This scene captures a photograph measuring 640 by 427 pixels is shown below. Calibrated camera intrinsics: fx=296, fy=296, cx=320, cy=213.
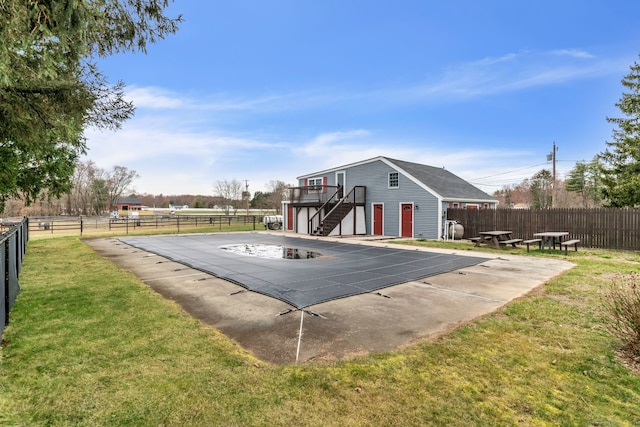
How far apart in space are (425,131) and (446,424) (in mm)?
27091

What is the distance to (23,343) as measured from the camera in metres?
3.48

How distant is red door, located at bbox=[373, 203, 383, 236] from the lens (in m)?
19.3

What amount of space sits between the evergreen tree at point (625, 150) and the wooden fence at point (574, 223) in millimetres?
6222

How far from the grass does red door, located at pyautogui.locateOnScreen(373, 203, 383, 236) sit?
48.6ft

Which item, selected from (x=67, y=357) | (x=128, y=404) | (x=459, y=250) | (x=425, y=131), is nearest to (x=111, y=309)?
(x=67, y=357)

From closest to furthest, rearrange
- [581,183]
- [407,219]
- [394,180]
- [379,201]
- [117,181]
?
[407,219], [394,180], [379,201], [581,183], [117,181]

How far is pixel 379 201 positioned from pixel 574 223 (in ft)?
32.0

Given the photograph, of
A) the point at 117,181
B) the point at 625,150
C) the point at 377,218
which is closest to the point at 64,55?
the point at 377,218

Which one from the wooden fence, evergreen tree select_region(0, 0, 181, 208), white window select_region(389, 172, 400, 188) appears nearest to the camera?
evergreen tree select_region(0, 0, 181, 208)

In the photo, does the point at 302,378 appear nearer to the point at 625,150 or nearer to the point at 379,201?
→ the point at 379,201

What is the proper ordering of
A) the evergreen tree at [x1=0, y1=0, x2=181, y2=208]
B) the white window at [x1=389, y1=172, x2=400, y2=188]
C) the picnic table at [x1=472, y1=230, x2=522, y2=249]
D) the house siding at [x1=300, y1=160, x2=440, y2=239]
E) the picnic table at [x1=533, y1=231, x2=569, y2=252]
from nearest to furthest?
the evergreen tree at [x1=0, y1=0, x2=181, y2=208]
the picnic table at [x1=533, y1=231, x2=569, y2=252]
the picnic table at [x1=472, y1=230, x2=522, y2=249]
the house siding at [x1=300, y1=160, x2=440, y2=239]
the white window at [x1=389, y1=172, x2=400, y2=188]

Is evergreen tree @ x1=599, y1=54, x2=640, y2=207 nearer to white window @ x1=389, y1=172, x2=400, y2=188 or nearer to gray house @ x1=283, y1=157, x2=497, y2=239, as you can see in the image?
gray house @ x1=283, y1=157, x2=497, y2=239

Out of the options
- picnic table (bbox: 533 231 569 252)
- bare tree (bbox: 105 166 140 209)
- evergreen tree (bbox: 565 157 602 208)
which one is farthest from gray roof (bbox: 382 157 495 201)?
bare tree (bbox: 105 166 140 209)

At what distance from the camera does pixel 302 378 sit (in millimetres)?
2787
